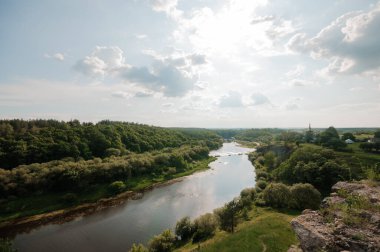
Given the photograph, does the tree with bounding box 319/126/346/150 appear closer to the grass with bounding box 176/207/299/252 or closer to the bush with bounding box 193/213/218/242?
the grass with bounding box 176/207/299/252

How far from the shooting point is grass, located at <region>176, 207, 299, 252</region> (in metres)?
26.4

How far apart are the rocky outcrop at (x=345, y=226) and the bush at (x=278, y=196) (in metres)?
33.4

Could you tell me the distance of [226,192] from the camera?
60438 mm

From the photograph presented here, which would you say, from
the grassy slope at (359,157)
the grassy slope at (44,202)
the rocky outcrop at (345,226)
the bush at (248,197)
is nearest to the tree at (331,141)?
the grassy slope at (359,157)

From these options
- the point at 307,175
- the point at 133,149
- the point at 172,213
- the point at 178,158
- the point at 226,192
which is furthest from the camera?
the point at 133,149

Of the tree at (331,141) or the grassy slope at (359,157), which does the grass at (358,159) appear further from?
the tree at (331,141)

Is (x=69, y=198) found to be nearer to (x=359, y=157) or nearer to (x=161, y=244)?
(x=161, y=244)

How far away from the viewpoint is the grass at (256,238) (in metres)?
26.4

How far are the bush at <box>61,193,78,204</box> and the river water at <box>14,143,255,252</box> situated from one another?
30.4ft

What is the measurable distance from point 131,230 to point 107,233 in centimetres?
401

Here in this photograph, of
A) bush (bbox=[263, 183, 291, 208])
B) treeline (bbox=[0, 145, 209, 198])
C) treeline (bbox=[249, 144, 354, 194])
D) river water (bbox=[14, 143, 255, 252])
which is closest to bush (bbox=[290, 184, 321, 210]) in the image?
bush (bbox=[263, 183, 291, 208])

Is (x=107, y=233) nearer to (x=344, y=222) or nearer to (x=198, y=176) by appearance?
(x=344, y=222)

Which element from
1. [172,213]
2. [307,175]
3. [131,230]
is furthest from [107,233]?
[307,175]

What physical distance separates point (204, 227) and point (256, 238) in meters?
7.88
